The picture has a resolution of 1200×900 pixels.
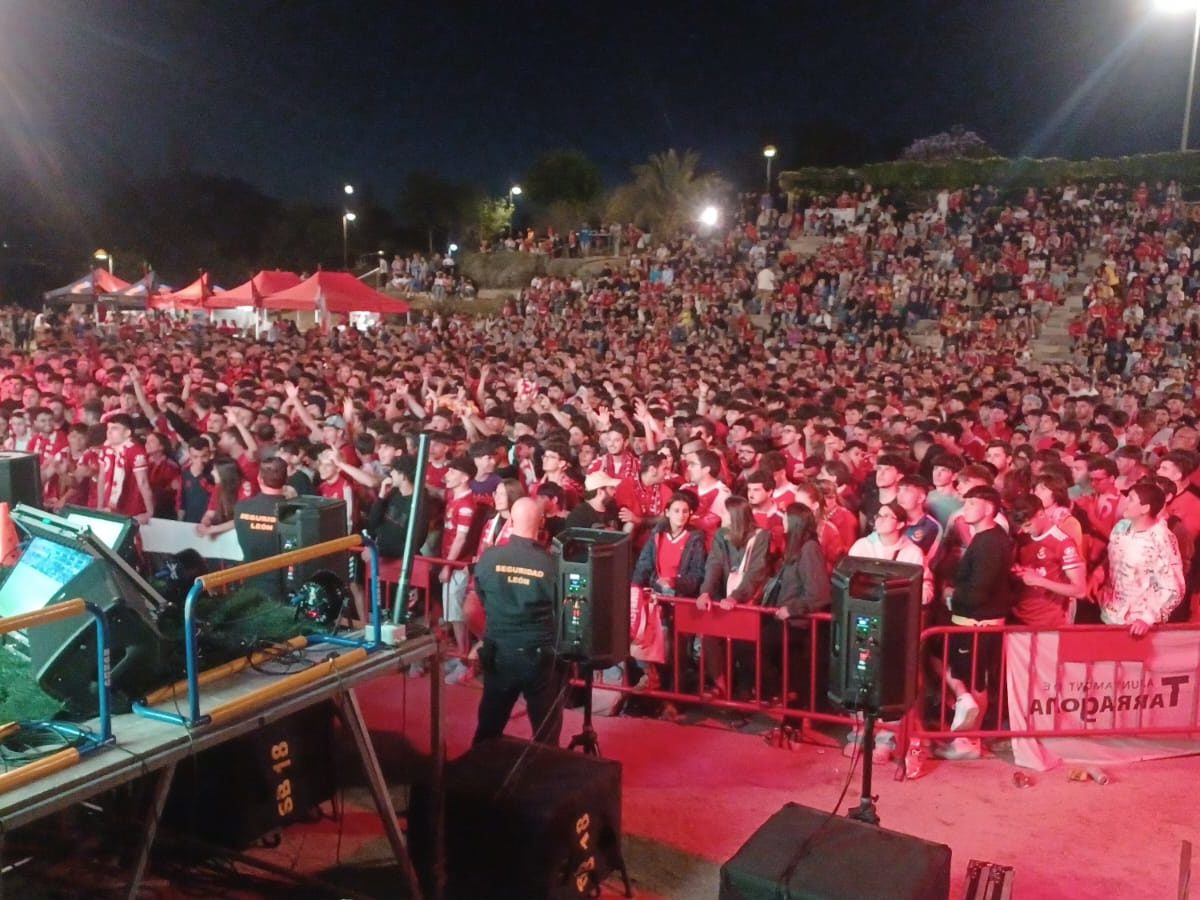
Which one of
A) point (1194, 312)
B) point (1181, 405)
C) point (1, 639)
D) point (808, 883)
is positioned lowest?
point (808, 883)

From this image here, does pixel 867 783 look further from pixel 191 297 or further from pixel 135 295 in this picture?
pixel 135 295

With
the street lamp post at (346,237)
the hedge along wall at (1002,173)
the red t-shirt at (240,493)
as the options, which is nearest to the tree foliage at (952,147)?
the hedge along wall at (1002,173)

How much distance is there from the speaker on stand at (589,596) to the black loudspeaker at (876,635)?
109cm

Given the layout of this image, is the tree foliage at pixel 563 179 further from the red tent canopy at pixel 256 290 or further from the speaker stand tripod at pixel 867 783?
the speaker stand tripod at pixel 867 783

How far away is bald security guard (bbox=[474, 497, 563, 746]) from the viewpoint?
539 cm

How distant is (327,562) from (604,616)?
1.37 metres

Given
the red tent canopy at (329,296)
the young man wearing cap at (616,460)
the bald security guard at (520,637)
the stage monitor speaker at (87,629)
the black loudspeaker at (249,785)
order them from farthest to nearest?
the red tent canopy at (329,296)
the young man wearing cap at (616,460)
the bald security guard at (520,637)
the black loudspeaker at (249,785)
the stage monitor speaker at (87,629)

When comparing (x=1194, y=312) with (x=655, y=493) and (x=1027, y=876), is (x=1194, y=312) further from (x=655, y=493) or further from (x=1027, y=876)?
(x=1027, y=876)

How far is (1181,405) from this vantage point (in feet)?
40.3

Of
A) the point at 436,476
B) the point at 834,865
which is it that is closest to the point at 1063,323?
the point at 436,476

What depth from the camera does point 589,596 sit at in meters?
5.17

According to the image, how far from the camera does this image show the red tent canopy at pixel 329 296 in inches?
786

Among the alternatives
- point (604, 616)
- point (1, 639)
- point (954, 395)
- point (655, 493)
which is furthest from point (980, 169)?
point (1, 639)

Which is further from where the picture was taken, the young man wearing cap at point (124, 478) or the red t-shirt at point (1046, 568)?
the young man wearing cap at point (124, 478)
